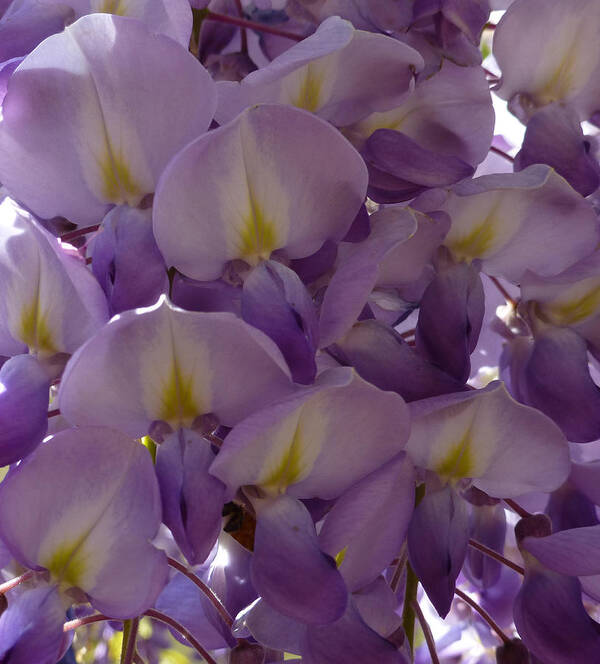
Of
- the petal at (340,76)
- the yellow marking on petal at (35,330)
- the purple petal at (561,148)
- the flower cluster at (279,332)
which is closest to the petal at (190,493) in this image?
the flower cluster at (279,332)

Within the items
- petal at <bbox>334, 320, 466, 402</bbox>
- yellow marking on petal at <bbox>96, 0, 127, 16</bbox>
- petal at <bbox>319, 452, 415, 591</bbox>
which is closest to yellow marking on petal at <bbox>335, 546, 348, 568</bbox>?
petal at <bbox>319, 452, 415, 591</bbox>

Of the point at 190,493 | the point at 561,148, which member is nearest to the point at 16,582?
the point at 190,493

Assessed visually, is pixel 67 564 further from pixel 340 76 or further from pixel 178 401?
pixel 340 76

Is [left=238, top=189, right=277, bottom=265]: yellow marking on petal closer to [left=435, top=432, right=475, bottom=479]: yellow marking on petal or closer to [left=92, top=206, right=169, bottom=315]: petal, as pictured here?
[left=92, top=206, right=169, bottom=315]: petal

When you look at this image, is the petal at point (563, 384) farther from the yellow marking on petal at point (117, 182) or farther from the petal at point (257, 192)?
the yellow marking on petal at point (117, 182)

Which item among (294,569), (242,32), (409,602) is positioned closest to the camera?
(294,569)

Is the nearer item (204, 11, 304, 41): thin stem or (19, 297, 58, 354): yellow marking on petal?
(19, 297, 58, 354): yellow marking on petal
